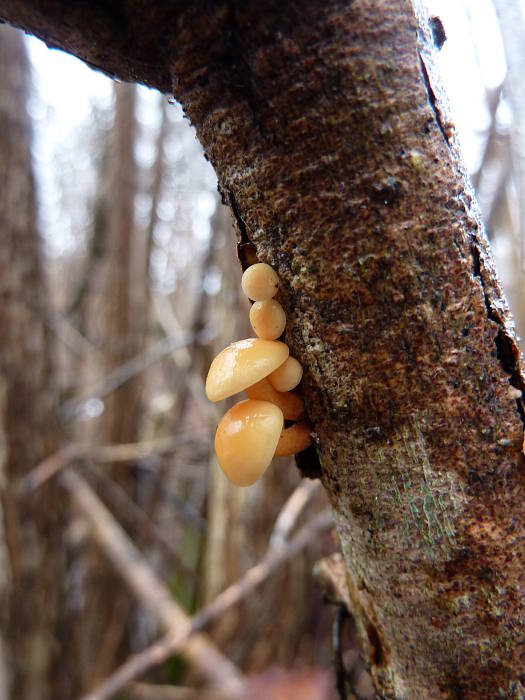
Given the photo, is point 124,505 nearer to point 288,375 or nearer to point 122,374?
point 122,374

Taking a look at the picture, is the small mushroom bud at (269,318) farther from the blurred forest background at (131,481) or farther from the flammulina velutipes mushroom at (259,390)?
the blurred forest background at (131,481)

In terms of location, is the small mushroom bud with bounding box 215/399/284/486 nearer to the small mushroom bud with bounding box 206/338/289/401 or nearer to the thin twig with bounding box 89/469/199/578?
the small mushroom bud with bounding box 206/338/289/401

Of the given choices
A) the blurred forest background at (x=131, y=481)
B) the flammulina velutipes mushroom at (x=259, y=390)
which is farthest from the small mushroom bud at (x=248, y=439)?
the blurred forest background at (x=131, y=481)

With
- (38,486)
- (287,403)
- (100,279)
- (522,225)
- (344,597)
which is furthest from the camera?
(100,279)

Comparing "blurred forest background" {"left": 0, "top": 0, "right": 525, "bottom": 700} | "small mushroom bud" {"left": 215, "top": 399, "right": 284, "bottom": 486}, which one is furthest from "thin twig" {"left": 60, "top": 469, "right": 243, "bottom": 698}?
"small mushroom bud" {"left": 215, "top": 399, "right": 284, "bottom": 486}

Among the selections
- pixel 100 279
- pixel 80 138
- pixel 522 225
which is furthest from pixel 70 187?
pixel 522 225

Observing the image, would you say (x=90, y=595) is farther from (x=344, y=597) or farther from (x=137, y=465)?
(x=344, y=597)
